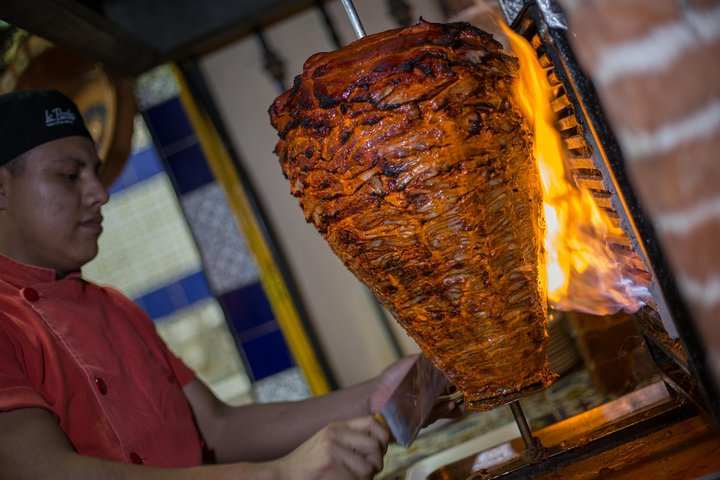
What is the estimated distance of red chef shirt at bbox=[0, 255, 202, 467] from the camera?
4.51 ft

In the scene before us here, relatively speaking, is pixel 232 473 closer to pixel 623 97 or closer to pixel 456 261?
pixel 456 261

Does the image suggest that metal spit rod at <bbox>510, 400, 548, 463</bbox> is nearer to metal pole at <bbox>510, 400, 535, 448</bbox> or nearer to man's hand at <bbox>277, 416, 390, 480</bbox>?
metal pole at <bbox>510, 400, 535, 448</bbox>

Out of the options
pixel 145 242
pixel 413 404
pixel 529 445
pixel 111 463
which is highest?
pixel 145 242

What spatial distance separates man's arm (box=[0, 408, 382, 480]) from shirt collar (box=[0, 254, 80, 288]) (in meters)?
0.48

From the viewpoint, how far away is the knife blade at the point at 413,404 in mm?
1271

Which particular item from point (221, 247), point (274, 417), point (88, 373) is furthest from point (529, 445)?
point (221, 247)

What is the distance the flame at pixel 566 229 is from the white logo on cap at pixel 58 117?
1.24m

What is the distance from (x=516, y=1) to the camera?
3.77 feet

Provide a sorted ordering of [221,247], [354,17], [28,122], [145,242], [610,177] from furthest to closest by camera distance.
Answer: [145,242], [221,247], [28,122], [354,17], [610,177]

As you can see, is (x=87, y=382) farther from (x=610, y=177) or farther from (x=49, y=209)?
(x=610, y=177)

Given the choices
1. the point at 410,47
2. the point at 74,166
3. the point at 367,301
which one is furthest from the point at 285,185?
the point at 410,47

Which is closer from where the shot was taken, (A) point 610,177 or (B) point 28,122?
(A) point 610,177

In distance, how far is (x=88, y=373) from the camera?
1506 mm

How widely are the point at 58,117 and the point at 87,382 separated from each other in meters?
0.73
